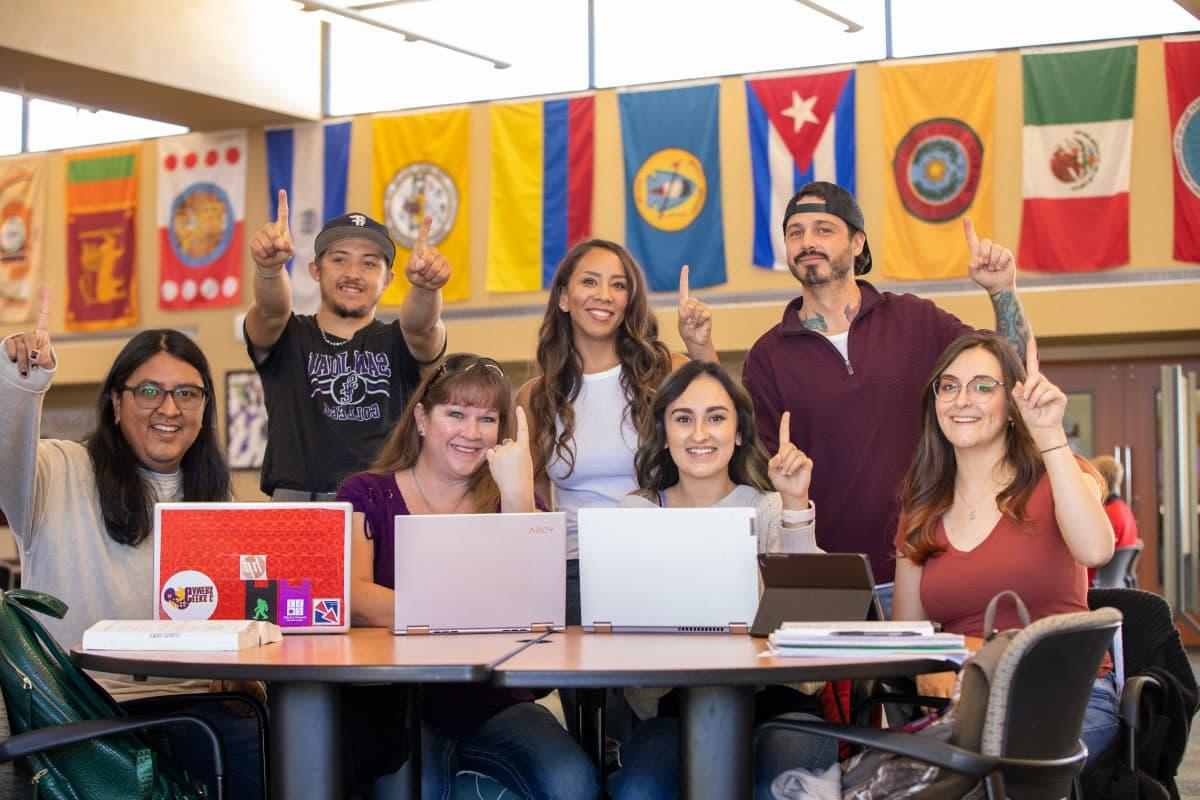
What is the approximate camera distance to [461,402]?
3.47 meters

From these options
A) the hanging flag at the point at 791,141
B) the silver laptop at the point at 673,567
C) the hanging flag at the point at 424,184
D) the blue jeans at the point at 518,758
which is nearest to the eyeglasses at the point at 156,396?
the blue jeans at the point at 518,758

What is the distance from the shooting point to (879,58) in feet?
37.0

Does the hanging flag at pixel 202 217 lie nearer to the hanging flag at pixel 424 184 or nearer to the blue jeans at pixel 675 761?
the hanging flag at pixel 424 184

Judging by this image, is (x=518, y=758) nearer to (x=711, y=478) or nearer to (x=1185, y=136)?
(x=711, y=478)

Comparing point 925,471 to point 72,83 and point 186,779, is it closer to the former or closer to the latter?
point 186,779

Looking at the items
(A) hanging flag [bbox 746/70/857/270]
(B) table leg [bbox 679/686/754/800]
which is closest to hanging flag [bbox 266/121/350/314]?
(A) hanging flag [bbox 746/70/857/270]

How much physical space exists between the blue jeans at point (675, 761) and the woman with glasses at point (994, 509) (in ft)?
1.34

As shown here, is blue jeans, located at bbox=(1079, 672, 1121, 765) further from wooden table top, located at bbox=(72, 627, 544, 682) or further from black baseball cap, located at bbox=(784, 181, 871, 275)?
black baseball cap, located at bbox=(784, 181, 871, 275)

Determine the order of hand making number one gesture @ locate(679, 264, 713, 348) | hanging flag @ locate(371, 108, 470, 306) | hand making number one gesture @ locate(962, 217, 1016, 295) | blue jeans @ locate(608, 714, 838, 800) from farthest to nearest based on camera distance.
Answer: hanging flag @ locate(371, 108, 470, 306), hand making number one gesture @ locate(679, 264, 713, 348), hand making number one gesture @ locate(962, 217, 1016, 295), blue jeans @ locate(608, 714, 838, 800)

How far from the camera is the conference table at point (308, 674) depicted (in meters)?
2.41

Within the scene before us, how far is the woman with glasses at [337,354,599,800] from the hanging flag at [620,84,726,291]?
8144mm

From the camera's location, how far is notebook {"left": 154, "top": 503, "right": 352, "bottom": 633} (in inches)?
118

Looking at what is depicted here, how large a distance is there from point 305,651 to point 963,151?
9.32 meters

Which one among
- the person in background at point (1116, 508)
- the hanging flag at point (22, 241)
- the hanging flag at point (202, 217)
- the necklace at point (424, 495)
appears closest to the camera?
the necklace at point (424, 495)
